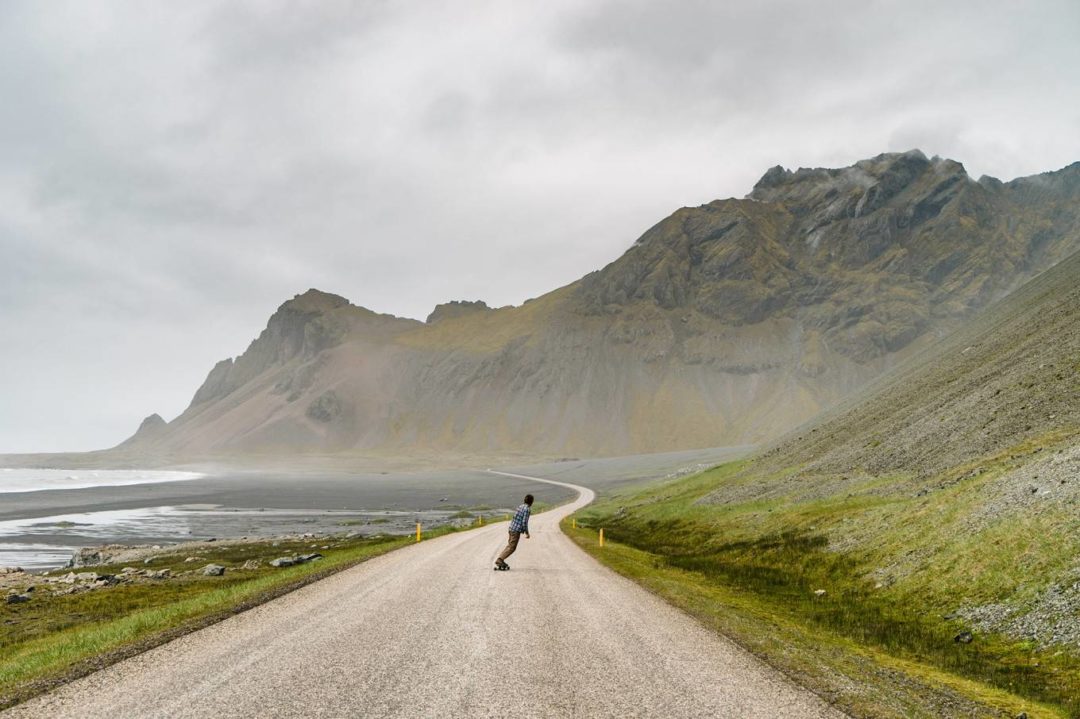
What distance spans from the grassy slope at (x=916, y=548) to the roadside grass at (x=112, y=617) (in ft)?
43.4

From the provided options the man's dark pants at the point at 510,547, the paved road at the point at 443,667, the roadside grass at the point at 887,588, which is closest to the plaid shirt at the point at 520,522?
the man's dark pants at the point at 510,547

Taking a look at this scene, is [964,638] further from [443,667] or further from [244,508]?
[244,508]

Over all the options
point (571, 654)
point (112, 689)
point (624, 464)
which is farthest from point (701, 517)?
point (624, 464)

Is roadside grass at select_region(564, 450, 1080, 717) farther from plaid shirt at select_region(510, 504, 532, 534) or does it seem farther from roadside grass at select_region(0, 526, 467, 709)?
roadside grass at select_region(0, 526, 467, 709)

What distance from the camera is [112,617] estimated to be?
23656 mm

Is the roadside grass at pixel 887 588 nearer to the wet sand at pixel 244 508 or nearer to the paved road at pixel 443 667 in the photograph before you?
the paved road at pixel 443 667

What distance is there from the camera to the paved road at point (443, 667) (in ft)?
31.7

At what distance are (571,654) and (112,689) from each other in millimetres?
7992

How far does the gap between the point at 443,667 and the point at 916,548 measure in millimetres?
20169

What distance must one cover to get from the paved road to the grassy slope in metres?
1.85

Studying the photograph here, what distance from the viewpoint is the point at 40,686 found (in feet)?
36.9

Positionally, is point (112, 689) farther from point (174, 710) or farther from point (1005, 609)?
point (1005, 609)

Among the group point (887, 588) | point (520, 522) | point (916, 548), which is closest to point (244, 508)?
point (520, 522)

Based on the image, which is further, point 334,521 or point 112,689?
point 334,521
